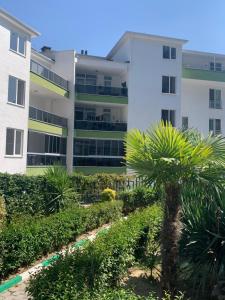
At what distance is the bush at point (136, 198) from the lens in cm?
1858

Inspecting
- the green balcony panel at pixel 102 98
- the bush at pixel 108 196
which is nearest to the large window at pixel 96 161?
the green balcony panel at pixel 102 98

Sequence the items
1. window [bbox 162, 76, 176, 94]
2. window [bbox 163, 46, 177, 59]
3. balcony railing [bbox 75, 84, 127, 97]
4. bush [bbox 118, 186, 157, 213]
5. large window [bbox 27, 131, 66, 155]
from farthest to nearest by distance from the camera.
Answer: window [bbox 163, 46, 177, 59] → window [bbox 162, 76, 176, 94] → balcony railing [bbox 75, 84, 127, 97] → large window [bbox 27, 131, 66, 155] → bush [bbox 118, 186, 157, 213]

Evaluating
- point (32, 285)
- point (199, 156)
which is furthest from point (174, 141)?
point (32, 285)

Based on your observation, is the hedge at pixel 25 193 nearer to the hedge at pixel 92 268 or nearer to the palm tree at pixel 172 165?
the hedge at pixel 92 268

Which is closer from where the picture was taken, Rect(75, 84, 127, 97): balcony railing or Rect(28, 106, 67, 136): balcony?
Rect(28, 106, 67, 136): balcony

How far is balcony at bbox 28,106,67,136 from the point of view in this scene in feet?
89.0

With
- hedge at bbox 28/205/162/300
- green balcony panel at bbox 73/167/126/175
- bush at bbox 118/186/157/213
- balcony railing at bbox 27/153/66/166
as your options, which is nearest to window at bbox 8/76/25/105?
balcony railing at bbox 27/153/66/166

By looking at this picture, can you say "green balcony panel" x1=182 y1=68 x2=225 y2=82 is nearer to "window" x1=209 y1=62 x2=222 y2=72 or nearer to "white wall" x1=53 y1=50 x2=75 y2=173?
"window" x1=209 y1=62 x2=222 y2=72

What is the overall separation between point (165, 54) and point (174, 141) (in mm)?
33315

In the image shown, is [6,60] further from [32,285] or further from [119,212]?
[32,285]

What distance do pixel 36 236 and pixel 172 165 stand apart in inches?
183

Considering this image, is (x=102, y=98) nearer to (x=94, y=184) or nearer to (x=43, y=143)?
(x=43, y=143)

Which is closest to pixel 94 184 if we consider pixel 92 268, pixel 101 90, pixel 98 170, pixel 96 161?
pixel 98 170

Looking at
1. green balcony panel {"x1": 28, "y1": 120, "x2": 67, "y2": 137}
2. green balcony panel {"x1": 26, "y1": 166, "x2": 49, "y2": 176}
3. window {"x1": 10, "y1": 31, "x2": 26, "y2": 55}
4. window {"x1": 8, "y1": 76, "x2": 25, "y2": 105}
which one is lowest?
green balcony panel {"x1": 26, "y1": 166, "x2": 49, "y2": 176}
